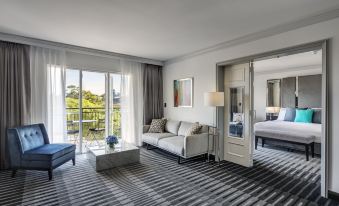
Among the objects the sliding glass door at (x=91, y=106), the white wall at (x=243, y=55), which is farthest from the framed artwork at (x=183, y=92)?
the sliding glass door at (x=91, y=106)

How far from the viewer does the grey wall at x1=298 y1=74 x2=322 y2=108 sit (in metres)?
6.05

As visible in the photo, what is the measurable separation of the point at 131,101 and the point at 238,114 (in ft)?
9.75

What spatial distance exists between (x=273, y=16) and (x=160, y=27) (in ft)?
5.84

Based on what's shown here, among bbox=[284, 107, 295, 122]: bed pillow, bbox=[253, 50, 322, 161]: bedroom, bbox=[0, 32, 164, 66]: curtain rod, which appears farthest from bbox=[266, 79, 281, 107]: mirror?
bbox=[0, 32, 164, 66]: curtain rod

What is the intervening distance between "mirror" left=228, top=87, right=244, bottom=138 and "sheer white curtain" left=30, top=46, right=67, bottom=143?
3.90m

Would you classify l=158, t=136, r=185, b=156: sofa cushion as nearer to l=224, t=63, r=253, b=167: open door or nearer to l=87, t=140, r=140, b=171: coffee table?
l=87, t=140, r=140, b=171: coffee table

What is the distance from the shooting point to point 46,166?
10.1 feet

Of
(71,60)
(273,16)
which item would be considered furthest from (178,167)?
(71,60)

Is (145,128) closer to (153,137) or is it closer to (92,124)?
(153,137)

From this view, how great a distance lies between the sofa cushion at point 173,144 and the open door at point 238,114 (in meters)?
1.11

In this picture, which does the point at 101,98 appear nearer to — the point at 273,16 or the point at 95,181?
the point at 95,181

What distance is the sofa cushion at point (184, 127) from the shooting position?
15.3 feet

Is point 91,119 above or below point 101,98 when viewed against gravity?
below

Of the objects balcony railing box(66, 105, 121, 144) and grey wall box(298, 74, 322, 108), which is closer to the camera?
balcony railing box(66, 105, 121, 144)
